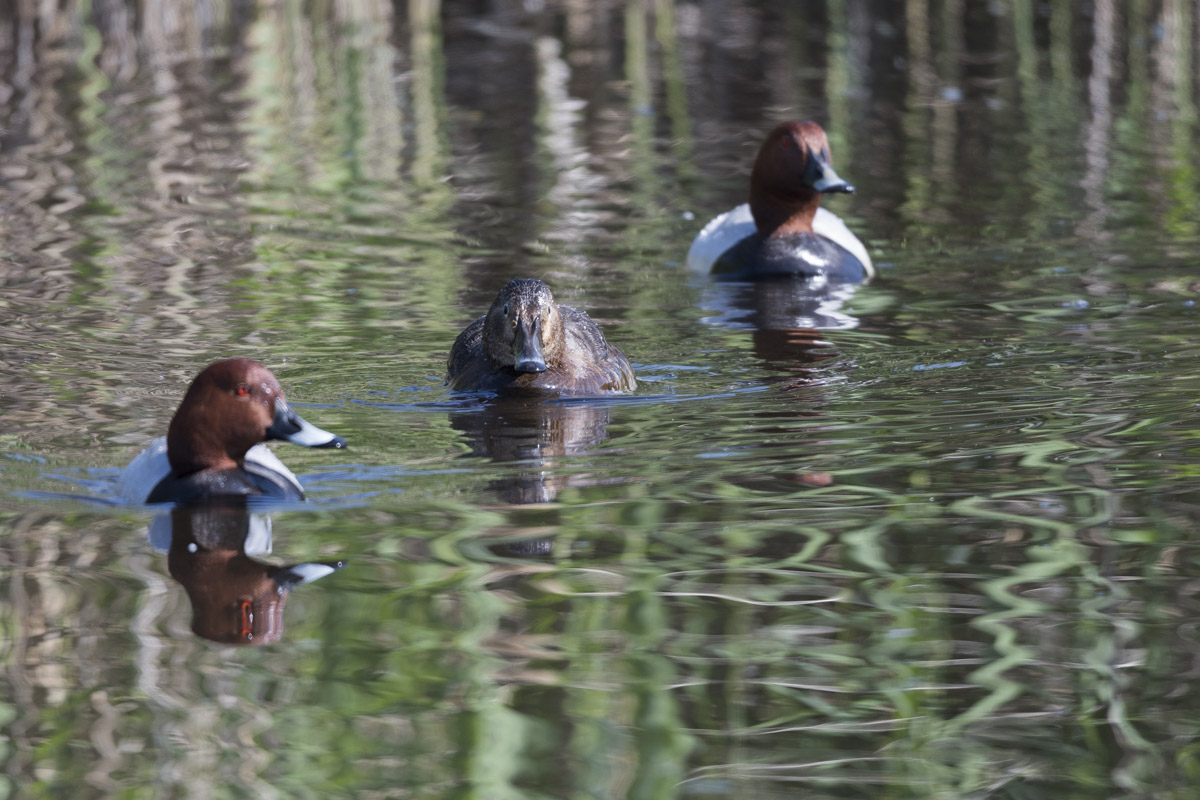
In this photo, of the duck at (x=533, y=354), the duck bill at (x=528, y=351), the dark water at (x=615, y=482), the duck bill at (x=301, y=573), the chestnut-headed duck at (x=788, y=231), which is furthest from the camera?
the chestnut-headed duck at (x=788, y=231)

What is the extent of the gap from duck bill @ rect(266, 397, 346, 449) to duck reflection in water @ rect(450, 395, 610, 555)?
26.3 inches

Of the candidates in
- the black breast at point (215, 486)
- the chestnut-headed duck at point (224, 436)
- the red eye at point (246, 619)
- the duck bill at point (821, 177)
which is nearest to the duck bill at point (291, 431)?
the chestnut-headed duck at point (224, 436)

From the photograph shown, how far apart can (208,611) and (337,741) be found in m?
1.08

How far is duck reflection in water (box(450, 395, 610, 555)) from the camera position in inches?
269

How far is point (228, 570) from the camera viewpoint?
5.74 meters

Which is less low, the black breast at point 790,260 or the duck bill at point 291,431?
the duck bill at point 291,431

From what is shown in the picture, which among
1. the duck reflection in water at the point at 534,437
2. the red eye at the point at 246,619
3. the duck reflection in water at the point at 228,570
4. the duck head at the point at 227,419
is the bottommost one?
the duck reflection in water at the point at 534,437

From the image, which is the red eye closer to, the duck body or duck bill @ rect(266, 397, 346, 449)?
duck bill @ rect(266, 397, 346, 449)

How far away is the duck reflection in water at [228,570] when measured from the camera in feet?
17.2

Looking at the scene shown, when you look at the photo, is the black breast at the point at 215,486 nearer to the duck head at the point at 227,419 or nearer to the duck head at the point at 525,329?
the duck head at the point at 227,419

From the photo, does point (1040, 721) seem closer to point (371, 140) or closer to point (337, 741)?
point (337, 741)

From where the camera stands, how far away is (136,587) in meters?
5.52

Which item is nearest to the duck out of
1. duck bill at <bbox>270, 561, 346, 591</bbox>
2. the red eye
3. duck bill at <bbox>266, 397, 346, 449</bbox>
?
duck bill at <bbox>266, 397, 346, 449</bbox>

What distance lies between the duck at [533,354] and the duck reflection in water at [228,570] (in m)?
2.12
